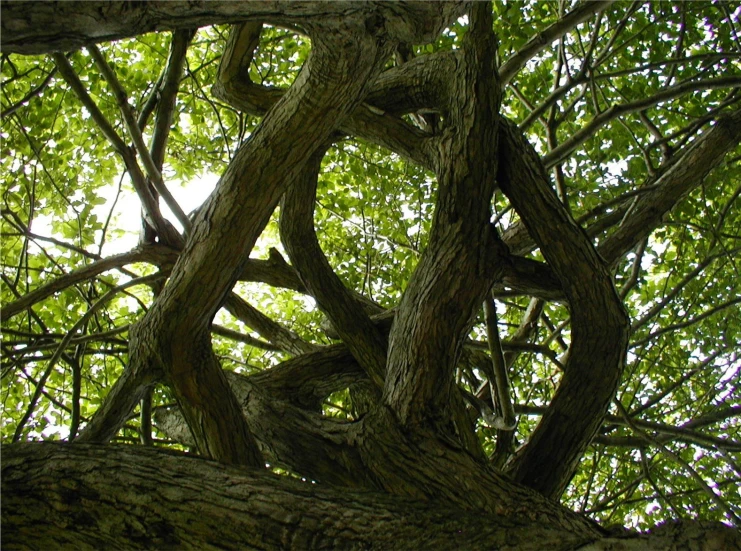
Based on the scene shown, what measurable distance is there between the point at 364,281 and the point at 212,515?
392 cm

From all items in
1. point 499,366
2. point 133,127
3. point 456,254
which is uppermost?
point 133,127

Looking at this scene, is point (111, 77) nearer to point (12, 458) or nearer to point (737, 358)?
point (12, 458)

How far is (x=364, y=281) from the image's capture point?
6320 mm

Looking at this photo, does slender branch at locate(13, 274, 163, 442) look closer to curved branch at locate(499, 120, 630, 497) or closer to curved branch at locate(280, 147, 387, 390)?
curved branch at locate(280, 147, 387, 390)

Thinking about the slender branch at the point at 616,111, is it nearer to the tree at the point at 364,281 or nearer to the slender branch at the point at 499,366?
the tree at the point at 364,281

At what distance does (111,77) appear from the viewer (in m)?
3.73

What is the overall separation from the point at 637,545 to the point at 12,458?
250 cm

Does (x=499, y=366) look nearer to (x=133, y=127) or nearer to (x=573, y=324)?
(x=573, y=324)

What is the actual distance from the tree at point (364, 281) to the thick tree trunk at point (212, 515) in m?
0.01

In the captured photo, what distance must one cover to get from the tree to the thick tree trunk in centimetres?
1

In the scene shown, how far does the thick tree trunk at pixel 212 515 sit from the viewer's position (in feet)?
8.09

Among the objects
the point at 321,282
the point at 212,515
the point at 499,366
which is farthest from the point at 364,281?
the point at 212,515

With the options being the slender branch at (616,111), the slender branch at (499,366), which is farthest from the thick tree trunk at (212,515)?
the slender branch at (616,111)

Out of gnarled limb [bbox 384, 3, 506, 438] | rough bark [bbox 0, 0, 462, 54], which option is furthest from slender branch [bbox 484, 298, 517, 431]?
rough bark [bbox 0, 0, 462, 54]
